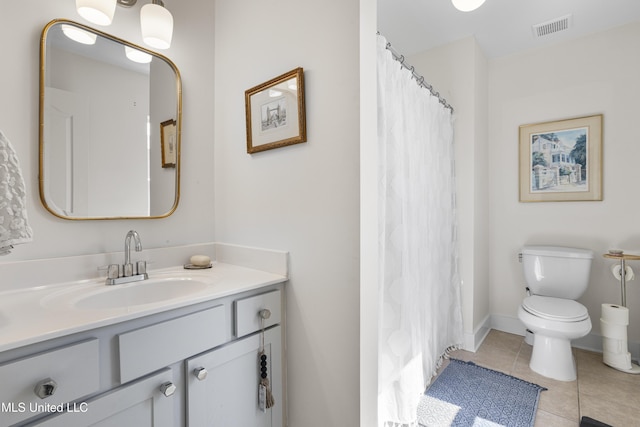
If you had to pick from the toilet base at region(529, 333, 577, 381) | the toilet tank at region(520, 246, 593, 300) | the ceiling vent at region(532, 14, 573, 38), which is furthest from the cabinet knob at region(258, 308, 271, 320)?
the ceiling vent at region(532, 14, 573, 38)

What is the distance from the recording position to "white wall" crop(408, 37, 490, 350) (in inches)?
92.2

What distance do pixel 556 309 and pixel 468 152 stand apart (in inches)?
48.8

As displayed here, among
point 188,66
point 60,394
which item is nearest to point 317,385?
point 60,394

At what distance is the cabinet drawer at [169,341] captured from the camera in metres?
0.86

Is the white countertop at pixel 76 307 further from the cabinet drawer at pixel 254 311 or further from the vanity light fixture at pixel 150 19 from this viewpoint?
the vanity light fixture at pixel 150 19

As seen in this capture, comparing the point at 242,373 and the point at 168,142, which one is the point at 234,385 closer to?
the point at 242,373

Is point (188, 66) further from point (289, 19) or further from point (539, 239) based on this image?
point (539, 239)

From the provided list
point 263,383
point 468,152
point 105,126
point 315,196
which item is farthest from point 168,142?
point 468,152

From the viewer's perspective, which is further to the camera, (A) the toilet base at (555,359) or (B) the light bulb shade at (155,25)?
(A) the toilet base at (555,359)

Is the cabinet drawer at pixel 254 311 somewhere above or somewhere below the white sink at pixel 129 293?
below

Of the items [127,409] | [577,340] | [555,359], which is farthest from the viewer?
[577,340]

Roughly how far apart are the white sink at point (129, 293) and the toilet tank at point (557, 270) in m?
2.35

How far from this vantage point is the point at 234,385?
112cm

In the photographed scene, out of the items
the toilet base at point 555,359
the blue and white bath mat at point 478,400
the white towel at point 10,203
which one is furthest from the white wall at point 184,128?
the toilet base at point 555,359
